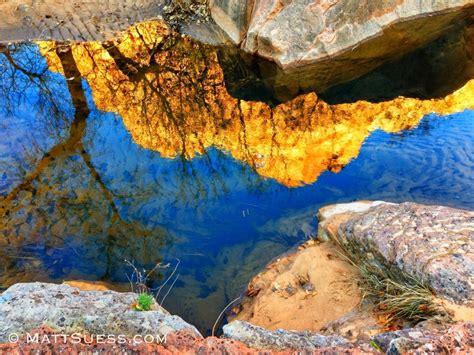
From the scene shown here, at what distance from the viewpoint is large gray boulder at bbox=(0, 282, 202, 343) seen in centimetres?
269

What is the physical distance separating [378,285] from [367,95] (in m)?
4.88

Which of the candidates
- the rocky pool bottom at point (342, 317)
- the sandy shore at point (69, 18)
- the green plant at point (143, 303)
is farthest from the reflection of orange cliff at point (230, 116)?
the green plant at point (143, 303)

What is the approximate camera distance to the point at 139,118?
7.70 m

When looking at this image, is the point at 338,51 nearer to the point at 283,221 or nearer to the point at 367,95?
the point at 367,95

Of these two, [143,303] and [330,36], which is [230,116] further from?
[143,303]

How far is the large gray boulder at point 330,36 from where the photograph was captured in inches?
353

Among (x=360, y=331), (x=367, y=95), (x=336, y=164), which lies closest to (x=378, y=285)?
(x=360, y=331)

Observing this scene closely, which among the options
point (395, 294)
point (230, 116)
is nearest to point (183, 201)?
point (230, 116)

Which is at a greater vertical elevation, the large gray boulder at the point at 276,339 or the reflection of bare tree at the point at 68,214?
the reflection of bare tree at the point at 68,214

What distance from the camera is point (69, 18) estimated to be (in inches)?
426

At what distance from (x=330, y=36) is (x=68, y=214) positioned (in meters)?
6.36

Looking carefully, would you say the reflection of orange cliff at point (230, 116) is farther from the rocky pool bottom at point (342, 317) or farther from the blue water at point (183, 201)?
the rocky pool bottom at point (342, 317)

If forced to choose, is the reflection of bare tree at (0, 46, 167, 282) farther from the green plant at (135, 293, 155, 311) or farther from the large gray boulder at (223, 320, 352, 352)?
the large gray boulder at (223, 320, 352, 352)

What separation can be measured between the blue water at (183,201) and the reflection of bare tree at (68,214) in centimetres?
2
